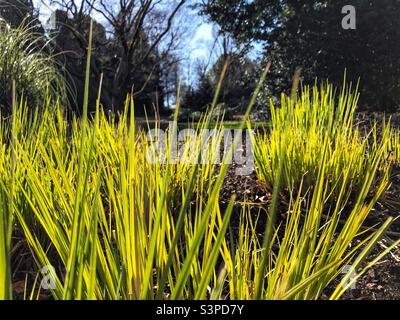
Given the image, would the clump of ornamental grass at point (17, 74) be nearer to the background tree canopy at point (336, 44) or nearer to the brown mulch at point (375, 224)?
the brown mulch at point (375, 224)

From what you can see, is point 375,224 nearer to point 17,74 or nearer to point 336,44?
point 17,74

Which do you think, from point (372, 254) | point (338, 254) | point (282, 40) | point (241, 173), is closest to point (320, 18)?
point (282, 40)

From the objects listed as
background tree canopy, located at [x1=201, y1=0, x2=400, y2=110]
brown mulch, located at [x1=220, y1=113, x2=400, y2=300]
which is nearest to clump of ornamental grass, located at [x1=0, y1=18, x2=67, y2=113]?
brown mulch, located at [x1=220, y1=113, x2=400, y2=300]

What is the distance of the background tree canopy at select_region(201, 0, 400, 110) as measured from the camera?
25.2 feet

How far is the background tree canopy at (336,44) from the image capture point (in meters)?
7.67

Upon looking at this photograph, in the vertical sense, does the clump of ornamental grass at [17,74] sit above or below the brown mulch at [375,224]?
above

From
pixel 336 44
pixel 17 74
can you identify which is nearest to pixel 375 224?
pixel 17 74

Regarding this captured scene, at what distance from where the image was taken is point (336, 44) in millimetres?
7961

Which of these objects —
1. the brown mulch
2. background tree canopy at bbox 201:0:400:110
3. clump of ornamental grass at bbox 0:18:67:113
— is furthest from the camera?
background tree canopy at bbox 201:0:400:110

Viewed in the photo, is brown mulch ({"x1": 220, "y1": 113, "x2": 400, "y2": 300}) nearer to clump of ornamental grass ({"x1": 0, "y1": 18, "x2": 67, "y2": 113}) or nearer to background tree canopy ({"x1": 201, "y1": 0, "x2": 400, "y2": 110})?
clump of ornamental grass ({"x1": 0, "y1": 18, "x2": 67, "y2": 113})

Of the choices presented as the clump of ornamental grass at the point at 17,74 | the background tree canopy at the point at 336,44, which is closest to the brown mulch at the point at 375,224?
the clump of ornamental grass at the point at 17,74

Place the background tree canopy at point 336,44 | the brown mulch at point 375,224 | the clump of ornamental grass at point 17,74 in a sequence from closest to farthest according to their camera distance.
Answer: the brown mulch at point 375,224 < the clump of ornamental grass at point 17,74 < the background tree canopy at point 336,44
